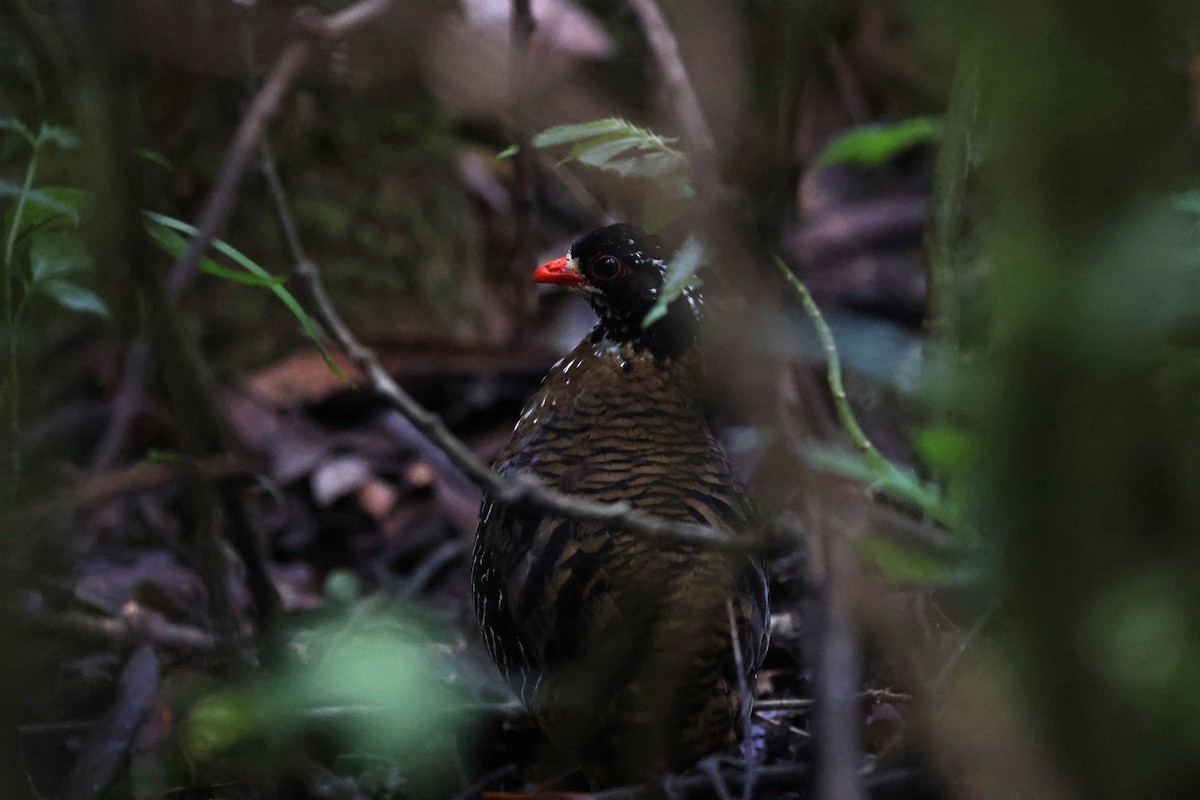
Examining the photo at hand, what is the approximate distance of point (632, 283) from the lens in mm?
3027

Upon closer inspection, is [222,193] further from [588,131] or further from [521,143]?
[521,143]

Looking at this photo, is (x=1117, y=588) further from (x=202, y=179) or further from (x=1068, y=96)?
(x=202, y=179)

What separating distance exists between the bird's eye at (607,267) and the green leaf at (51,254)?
1.33 m

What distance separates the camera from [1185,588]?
3.92ft

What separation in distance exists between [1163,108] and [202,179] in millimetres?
4574

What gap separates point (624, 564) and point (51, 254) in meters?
1.56

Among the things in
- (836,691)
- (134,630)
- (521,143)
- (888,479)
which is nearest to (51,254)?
(521,143)

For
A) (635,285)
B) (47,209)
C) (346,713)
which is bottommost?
(346,713)

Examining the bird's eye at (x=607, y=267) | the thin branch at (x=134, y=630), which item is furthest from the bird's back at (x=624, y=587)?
the thin branch at (x=134, y=630)

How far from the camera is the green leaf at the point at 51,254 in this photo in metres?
2.57

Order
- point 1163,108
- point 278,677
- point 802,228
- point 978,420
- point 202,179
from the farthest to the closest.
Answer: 1. point 802,228
2. point 202,179
3. point 278,677
4. point 978,420
5. point 1163,108

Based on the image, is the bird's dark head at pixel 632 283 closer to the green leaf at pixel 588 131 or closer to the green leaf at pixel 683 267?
the green leaf at pixel 588 131

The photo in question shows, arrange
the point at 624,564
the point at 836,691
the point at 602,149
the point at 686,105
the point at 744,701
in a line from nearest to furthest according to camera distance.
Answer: the point at 836,691, the point at 686,105, the point at 602,149, the point at 744,701, the point at 624,564

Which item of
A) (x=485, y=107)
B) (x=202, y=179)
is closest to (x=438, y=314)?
(x=202, y=179)
